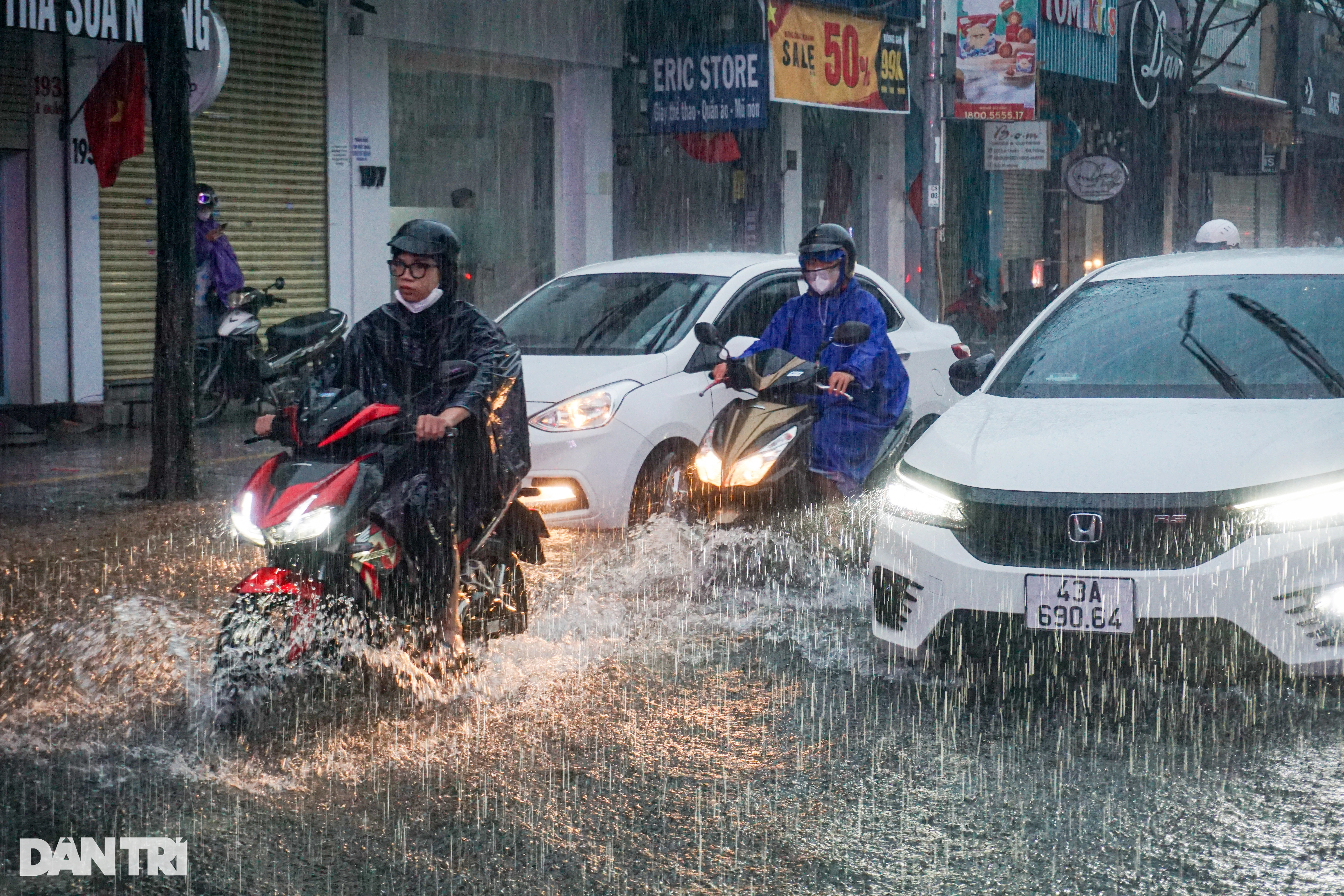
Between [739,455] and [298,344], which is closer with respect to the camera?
[739,455]

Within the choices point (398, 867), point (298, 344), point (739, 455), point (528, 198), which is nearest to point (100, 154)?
point (298, 344)

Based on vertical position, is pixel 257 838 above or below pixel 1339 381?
below

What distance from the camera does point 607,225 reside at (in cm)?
1961

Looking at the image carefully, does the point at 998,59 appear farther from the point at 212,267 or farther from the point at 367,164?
the point at 212,267

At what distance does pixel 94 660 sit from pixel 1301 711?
4.13 meters

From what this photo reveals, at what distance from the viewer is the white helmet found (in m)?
12.4

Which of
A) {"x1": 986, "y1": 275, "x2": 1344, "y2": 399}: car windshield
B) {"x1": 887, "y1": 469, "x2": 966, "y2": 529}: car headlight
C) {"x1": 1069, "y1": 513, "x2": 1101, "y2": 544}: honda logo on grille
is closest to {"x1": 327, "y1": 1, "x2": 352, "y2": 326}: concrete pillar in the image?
{"x1": 986, "y1": 275, "x2": 1344, "y2": 399}: car windshield

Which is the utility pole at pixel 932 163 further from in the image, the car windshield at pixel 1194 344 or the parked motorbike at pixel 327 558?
the parked motorbike at pixel 327 558

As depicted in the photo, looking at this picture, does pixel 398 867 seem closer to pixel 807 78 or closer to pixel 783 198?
pixel 807 78

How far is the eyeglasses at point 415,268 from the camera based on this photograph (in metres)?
5.42

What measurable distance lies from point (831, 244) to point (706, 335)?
2.39ft

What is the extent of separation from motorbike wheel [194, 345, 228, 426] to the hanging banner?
26.4 ft

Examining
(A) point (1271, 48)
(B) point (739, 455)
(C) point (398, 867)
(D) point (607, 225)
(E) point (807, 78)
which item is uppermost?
(A) point (1271, 48)

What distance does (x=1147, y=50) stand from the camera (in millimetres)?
28953
